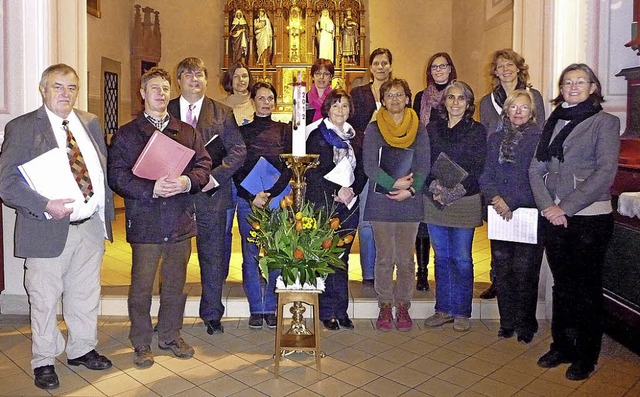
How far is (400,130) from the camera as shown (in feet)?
12.6

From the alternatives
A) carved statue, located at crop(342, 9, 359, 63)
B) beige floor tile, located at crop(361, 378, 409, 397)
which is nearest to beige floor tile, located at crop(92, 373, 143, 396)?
beige floor tile, located at crop(361, 378, 409, 397)

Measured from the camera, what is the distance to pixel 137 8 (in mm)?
9914

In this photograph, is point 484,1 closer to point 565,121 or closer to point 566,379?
point 565,121

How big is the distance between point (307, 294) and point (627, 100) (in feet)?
8.04

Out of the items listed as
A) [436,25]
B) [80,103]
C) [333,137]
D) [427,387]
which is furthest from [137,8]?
[427,387]

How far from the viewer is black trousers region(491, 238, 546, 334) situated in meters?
3.70

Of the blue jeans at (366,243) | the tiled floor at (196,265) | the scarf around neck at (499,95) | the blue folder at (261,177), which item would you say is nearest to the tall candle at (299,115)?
the blue folder at (261,177)

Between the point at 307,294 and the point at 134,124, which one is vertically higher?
the point at 134,124

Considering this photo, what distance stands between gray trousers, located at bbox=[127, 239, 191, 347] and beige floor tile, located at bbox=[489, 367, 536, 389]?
1.72 meters

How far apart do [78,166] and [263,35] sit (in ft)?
21.9

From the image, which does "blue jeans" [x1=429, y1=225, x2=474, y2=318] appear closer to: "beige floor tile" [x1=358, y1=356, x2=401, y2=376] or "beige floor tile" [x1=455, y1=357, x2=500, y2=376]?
"beige floor tile" [x1=455, y1=357, x2=500, y2=376]

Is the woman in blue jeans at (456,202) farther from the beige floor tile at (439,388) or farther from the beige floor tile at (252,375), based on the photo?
the beige floor tile at (252,375)

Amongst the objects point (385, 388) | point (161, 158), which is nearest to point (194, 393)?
point (385, 388)

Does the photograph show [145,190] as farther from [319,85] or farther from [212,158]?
[319,85]
